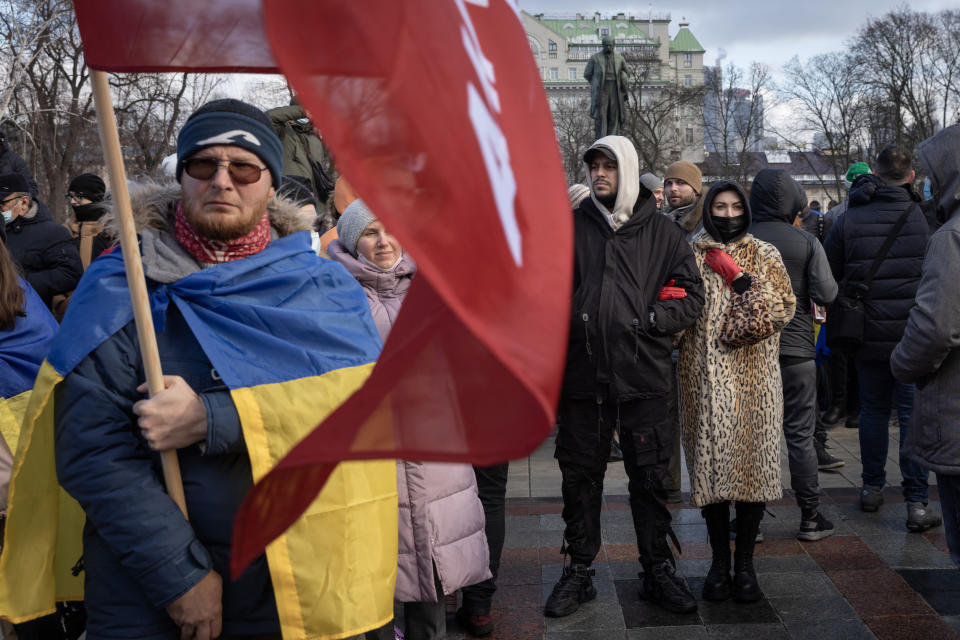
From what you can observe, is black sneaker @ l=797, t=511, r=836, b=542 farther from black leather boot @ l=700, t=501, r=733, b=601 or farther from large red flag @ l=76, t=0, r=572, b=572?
large red flag @ l=76, t=0, r=572, b=572

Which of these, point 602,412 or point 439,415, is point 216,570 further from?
point 602,412

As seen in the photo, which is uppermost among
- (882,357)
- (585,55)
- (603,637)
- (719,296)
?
(585,55)

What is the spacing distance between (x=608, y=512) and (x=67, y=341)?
4.76 metres

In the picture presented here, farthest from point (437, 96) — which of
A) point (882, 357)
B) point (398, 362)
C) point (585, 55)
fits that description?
point (585, 55)

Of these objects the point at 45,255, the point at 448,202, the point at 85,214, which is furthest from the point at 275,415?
the point at 85,214

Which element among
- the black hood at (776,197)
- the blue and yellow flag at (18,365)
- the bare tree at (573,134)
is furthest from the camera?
the bare tree at (573,134)

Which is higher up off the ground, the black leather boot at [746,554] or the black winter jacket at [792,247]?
the black winter jacket at [792,247]

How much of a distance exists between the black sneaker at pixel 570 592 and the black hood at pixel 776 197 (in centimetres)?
245

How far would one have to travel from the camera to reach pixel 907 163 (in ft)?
21.4

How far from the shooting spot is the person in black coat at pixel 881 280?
6305mm

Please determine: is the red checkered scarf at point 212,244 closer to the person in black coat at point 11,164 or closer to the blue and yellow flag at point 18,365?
the blue and yellow flag at point 18,365

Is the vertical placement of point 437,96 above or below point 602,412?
above

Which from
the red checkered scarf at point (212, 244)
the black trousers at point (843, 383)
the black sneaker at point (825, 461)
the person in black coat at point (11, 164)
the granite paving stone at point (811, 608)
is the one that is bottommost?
the granite paving stone at point (811, 608)

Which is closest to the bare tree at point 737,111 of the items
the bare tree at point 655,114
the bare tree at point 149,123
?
the bare tree at point 655,114
